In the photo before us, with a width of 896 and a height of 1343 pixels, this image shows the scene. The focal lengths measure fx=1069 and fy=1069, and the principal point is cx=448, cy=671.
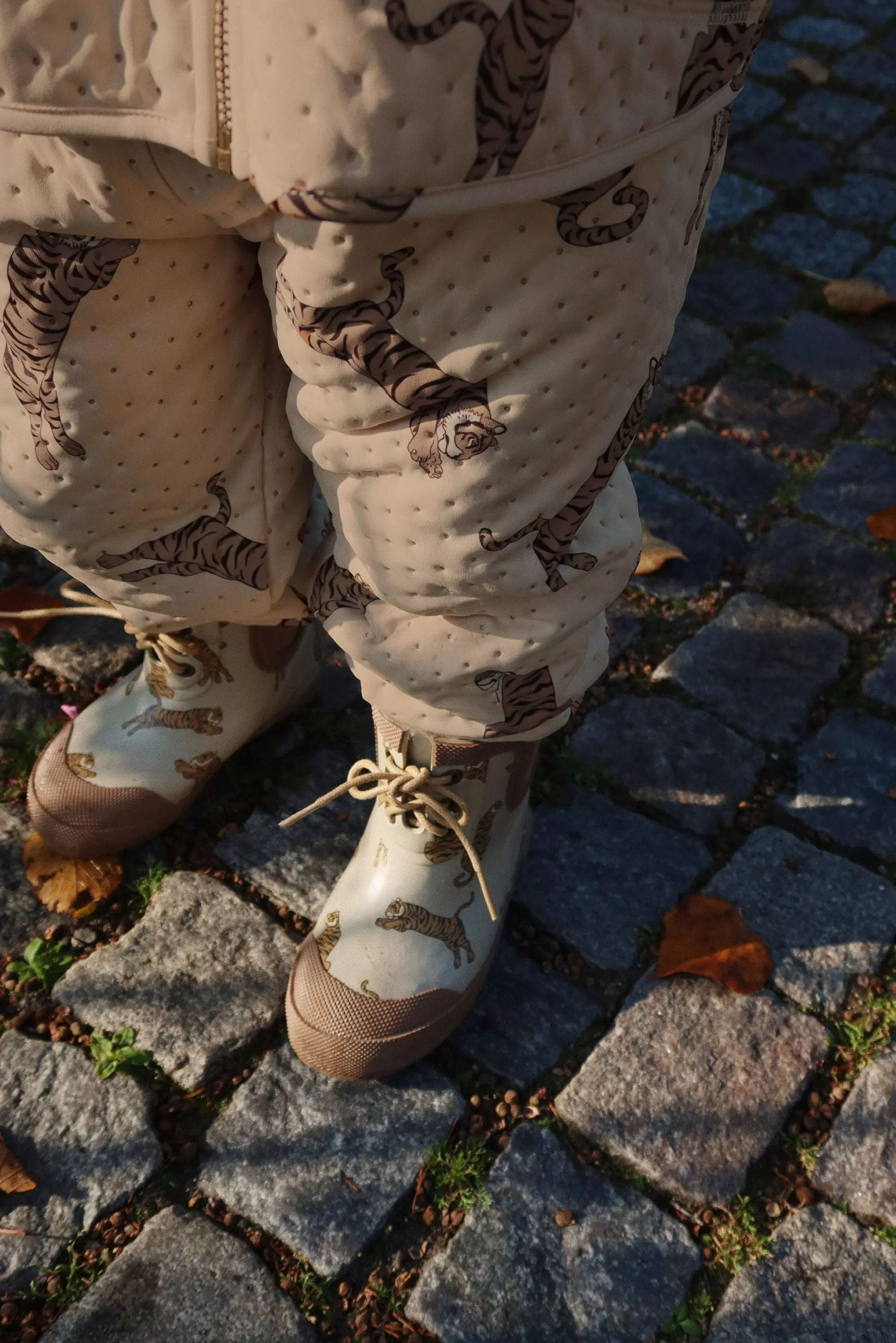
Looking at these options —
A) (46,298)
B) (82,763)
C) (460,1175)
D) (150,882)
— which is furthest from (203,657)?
(460,1175)

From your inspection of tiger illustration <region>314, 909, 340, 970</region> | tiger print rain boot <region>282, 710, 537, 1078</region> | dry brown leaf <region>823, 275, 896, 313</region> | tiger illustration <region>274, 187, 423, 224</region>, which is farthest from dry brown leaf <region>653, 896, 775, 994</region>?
dry brown leaf <region>823, 275, 896, 313</region>

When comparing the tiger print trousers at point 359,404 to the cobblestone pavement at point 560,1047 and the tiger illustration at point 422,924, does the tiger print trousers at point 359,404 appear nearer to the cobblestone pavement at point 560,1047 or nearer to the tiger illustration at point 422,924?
the tiger illustration at point 422,924

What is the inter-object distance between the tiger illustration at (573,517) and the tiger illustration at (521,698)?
144mm

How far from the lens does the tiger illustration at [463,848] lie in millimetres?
1540

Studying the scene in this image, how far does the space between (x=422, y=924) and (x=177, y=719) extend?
0.54 meters

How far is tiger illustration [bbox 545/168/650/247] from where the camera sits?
85 cm

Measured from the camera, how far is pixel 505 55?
2.43 feet

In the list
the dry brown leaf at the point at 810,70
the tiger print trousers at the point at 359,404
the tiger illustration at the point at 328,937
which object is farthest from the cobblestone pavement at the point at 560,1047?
the dry brown leaf at the point at 810,70

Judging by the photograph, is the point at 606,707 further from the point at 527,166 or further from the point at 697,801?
the point at 527,166

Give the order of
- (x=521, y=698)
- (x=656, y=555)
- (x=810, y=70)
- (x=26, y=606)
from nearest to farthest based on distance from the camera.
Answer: (x=521, y=698)
(x=26, y=606)
(x=656, y=555)
(x=810, y=70)

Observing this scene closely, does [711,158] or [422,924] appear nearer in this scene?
[711,158]

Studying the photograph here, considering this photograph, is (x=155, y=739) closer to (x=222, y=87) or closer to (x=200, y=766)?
(x=200, y=766)

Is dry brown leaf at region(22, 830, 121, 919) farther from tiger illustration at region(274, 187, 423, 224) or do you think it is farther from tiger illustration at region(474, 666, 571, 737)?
tiger illustration at region(274, 187, 423, 224)

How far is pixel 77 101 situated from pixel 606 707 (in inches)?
56.1
